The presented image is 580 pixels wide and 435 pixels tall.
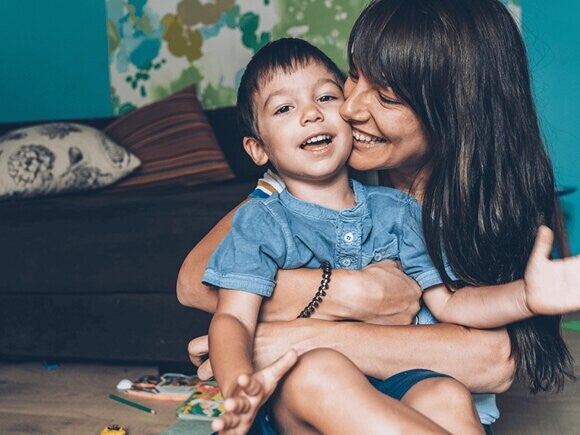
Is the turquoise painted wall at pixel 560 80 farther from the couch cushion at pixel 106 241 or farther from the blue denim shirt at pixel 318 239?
the blue denim shirt at pixel 318 239

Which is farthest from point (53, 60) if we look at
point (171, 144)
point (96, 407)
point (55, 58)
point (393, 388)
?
point (393, 388)

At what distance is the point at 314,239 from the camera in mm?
1399

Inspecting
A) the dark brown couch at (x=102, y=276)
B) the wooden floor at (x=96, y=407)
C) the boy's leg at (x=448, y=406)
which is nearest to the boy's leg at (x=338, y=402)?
the boy's leg at (x=448, y=406)

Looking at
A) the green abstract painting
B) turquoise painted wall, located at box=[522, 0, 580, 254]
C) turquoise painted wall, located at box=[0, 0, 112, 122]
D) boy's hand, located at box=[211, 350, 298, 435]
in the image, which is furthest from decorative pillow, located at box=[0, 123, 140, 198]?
boy's hand, located at box=[211, 350, 298, 435]

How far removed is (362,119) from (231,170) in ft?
5.90

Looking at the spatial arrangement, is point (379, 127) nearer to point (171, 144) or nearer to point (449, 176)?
point (449, 176)

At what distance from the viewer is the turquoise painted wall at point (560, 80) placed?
3604 millimetres

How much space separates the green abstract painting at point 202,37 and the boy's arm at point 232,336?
2654 mm

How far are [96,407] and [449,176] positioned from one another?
139 cm

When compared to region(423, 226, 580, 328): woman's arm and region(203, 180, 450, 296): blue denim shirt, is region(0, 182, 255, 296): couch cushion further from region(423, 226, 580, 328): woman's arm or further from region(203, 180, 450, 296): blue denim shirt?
region(423, 226, 580, 328): woman's arm

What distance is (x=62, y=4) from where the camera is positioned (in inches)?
163

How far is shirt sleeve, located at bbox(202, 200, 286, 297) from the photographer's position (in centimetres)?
132

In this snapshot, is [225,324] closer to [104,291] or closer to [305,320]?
[305,320]

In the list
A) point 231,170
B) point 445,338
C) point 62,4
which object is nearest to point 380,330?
point 445,338
